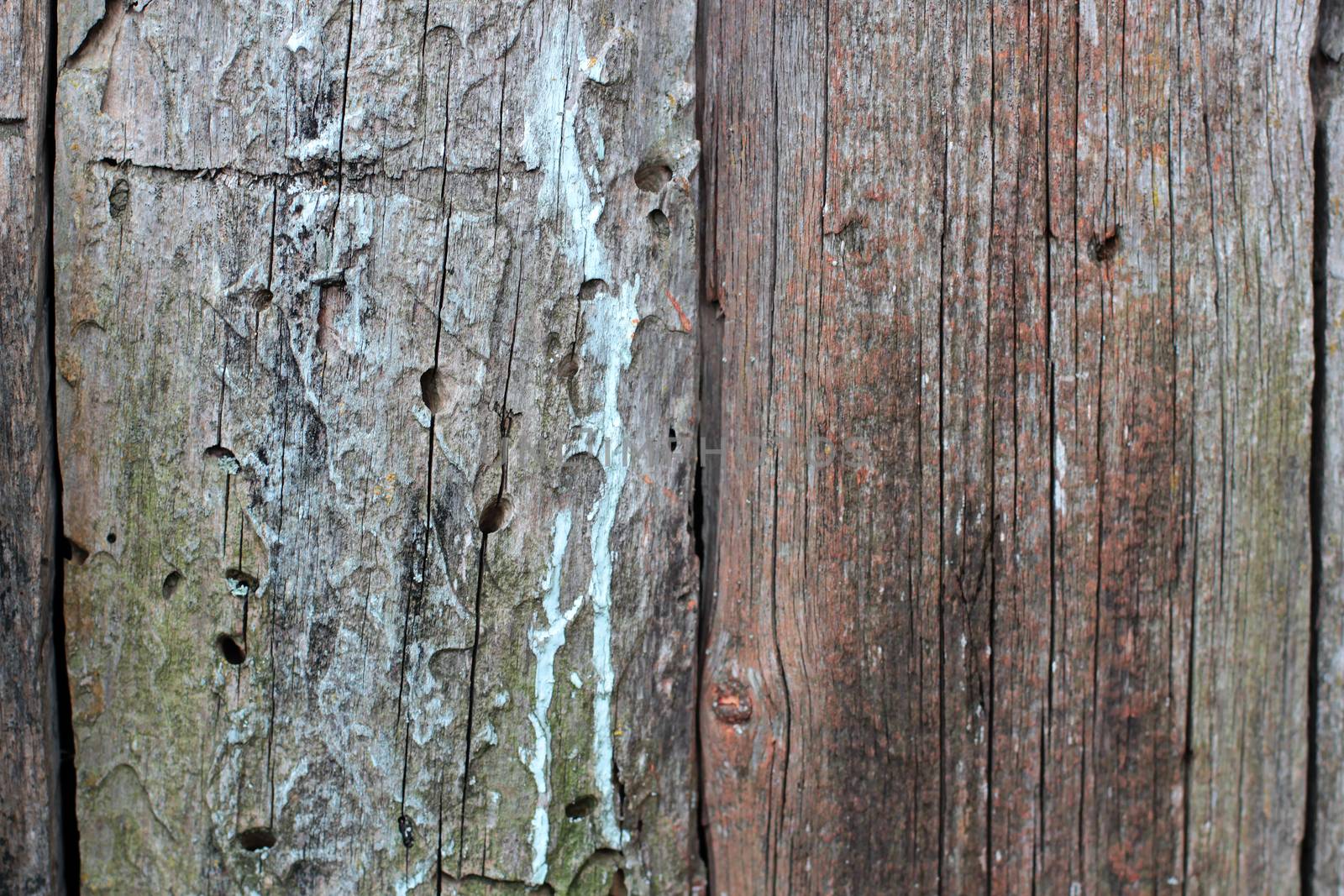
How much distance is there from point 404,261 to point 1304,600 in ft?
4.90

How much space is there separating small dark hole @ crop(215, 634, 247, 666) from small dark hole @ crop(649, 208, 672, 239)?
2.98ft

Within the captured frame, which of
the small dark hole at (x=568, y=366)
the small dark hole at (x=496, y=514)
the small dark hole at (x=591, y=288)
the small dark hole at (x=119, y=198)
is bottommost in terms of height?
the small dark hole at (x=496, y=514)

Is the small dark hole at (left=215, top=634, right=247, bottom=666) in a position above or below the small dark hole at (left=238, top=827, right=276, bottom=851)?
above

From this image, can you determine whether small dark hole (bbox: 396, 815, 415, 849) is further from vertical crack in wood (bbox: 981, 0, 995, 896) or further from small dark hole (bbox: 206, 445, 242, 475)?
vertical crack in wood (bbox: 981, 0, 995, 896)

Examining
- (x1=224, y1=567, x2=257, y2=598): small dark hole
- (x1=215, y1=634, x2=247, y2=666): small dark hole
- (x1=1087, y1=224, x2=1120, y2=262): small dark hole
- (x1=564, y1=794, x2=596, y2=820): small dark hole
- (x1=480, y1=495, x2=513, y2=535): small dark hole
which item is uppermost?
(x1=1087, y1=224, x2=1120, y2=262): small dark hole

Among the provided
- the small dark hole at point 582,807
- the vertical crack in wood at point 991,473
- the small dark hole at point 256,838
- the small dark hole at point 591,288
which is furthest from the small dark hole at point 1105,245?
the small dark hole at point 256,838

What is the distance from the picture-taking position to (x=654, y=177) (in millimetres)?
1354

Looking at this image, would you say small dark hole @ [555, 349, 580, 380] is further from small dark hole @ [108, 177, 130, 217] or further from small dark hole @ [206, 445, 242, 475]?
small dark hole @ [108, 177, 130, 217]

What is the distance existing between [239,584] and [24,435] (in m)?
0.38

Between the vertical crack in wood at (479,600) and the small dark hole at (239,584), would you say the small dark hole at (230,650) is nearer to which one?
the small dark hole at (239,584)

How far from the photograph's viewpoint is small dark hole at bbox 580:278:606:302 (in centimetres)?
133

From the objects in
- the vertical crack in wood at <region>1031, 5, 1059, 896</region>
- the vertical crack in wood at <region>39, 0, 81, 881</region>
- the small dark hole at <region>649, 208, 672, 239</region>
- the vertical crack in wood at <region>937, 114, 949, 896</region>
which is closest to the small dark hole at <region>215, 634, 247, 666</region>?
the vertical crack in wood at <region>39, 0, 81, 881</region>

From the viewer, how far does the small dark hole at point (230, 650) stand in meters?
1.34

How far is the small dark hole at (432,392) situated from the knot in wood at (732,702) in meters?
0.62
